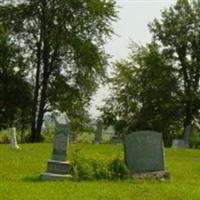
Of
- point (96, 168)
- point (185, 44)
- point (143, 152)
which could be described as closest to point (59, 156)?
point (96, 168)

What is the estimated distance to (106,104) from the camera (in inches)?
2122

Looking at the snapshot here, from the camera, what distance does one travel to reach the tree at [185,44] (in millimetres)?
45406

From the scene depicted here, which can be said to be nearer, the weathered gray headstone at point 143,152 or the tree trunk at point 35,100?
the weathered gray headstone at point 143,152

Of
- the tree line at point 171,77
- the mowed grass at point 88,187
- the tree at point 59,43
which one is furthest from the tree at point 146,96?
the mowed grass at point 88,187

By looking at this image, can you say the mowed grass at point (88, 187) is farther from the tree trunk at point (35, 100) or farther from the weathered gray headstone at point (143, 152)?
the tree trunk at point (35, 100)

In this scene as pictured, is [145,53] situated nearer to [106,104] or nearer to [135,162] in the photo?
[106,104]

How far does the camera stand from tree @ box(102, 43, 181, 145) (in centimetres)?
4622

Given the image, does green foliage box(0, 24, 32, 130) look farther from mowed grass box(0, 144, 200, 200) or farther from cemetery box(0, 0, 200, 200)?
mowed grass box(0, 144, 200, 200)

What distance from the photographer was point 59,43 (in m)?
38.6

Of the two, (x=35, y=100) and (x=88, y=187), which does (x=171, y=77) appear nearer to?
(x=35, y=100)

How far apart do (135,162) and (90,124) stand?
2936cm

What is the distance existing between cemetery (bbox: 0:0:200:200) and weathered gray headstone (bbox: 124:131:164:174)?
0.03 metres

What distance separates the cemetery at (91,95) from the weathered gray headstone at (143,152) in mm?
26

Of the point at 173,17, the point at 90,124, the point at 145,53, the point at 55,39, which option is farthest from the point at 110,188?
the point at 145,53
